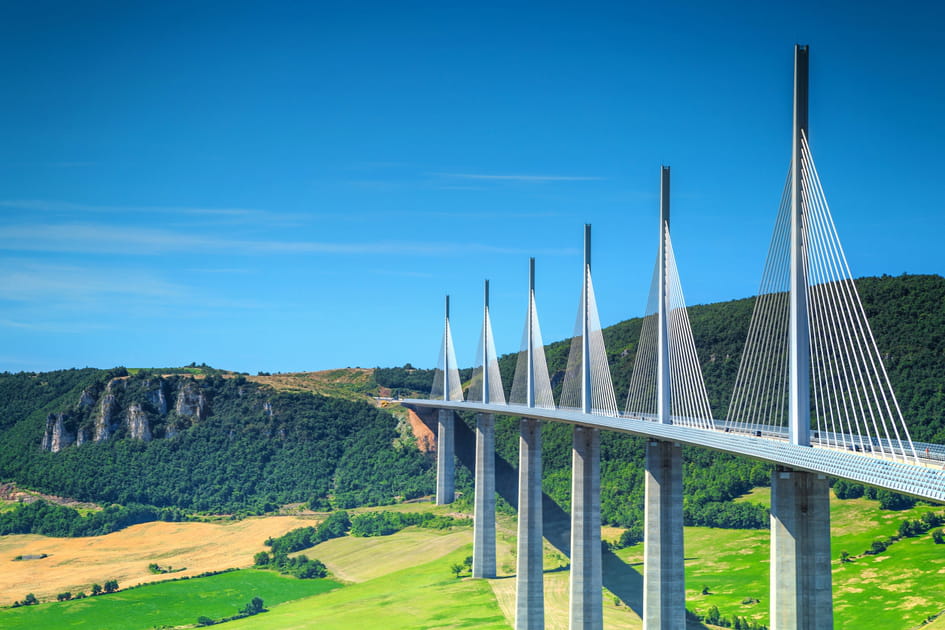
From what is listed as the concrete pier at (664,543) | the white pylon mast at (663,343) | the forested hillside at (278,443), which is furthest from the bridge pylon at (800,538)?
the forested hillside at (278,443)

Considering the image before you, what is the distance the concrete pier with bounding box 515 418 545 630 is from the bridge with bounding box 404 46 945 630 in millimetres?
→ 65

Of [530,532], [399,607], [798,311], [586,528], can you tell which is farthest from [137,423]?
[798,311]

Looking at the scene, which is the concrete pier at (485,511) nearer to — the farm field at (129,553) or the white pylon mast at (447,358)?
the farm field at (129,553)

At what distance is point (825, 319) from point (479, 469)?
134ft

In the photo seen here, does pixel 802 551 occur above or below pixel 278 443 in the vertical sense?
below

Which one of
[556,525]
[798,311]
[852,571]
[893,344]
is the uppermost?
[893,344]

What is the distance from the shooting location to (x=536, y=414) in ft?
154

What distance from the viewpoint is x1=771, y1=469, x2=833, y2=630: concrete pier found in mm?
22828

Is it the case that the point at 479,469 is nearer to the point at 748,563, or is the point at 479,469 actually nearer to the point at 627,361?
the point at 748,563

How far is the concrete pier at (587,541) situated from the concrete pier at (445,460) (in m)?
37.6

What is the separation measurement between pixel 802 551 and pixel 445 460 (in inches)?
2381

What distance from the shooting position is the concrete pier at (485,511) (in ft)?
194

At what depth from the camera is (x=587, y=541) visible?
4216cm

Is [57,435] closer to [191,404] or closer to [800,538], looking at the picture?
[191,404]
